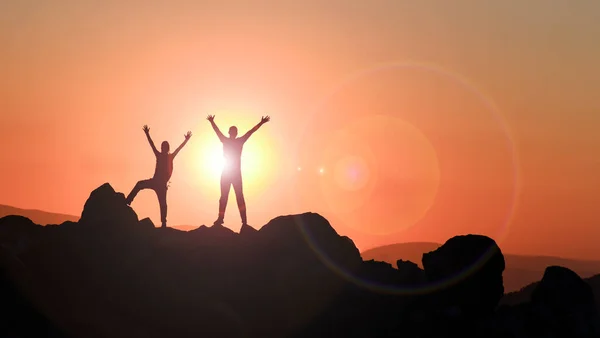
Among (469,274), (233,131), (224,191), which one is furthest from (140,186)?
(469,274)

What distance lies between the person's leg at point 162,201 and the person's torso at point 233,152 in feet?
10.0

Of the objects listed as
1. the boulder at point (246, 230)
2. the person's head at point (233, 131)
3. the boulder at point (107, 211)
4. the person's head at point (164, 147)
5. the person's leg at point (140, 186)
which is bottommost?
the boulder at point (246, 230)

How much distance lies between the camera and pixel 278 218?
29734mm

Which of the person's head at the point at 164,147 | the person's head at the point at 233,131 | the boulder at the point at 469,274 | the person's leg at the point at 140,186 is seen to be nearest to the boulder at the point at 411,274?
the boulder at the point at 469,274

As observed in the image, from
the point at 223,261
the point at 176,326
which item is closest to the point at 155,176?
the point at 223,261

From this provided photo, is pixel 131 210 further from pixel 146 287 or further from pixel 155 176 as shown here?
pixel 146 287

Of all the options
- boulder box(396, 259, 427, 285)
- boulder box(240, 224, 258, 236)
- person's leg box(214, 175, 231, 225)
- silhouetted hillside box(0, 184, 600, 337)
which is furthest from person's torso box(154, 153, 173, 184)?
boulder box(396, 259, 427, 285)

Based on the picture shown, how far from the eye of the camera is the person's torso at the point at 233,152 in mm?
29578

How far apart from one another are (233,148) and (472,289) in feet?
37.3

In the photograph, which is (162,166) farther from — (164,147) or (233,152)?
(233,152)

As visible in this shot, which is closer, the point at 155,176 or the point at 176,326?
the point at 176,326

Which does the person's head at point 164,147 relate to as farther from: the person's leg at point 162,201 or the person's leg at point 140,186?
the person's leg at point 162,201

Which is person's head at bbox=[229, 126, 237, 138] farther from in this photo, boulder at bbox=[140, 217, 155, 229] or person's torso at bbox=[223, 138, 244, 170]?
boulder at bbox=[140, 217, 155, 229]

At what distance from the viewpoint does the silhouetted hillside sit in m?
24.8
